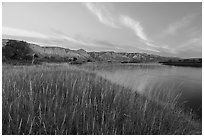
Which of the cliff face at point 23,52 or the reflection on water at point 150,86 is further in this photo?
the cliff face at point 23,52

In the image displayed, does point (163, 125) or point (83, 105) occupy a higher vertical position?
point (83, 105)

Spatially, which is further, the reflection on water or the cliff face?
the cliff face

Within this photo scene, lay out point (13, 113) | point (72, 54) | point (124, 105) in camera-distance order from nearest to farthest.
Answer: point (13, 113) < point (124, 105) < point (72, 54)

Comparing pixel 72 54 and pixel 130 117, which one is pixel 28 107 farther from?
pixel 72 54

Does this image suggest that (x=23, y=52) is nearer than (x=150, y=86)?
No

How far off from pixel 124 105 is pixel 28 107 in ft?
5.59

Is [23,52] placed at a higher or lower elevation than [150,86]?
higher

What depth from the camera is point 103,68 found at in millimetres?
9969

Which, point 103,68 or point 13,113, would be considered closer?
point 13,113

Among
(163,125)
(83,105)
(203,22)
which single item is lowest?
(163,125)

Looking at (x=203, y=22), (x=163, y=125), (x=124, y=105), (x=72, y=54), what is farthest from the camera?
(x=72, y=54)

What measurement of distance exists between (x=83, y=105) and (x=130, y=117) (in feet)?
2.65

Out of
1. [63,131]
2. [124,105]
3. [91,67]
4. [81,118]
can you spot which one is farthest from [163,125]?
[91,67]

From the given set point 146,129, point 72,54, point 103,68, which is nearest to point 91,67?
point 103,68
